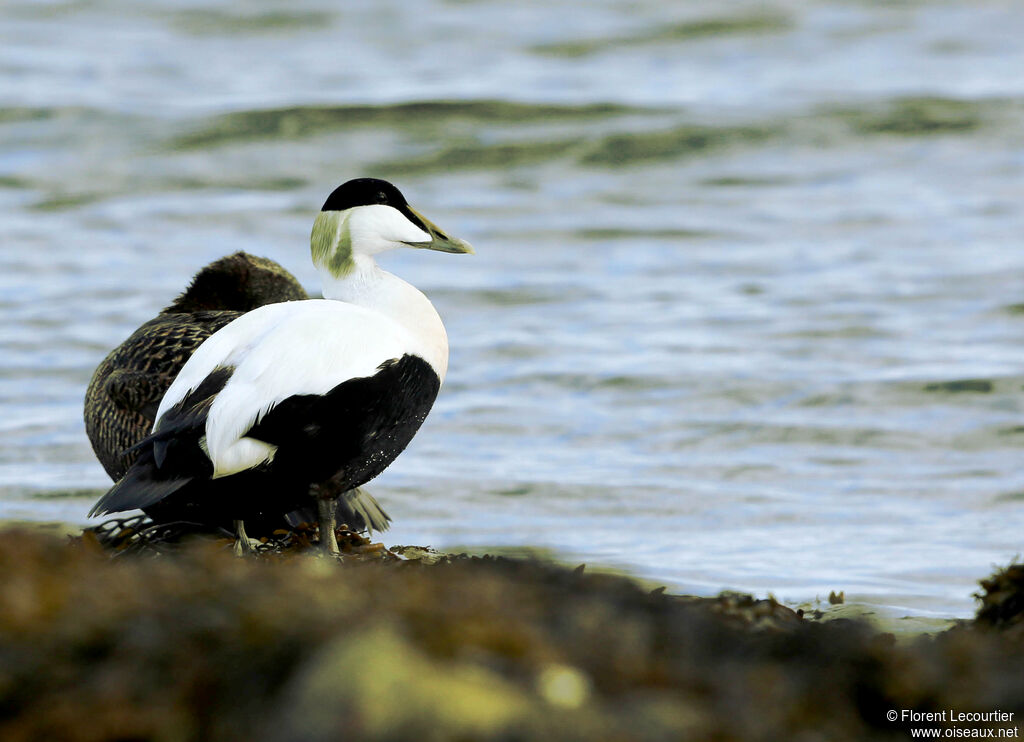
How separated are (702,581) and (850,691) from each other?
3188mm

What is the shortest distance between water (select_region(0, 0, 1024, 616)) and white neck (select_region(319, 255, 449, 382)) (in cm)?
169

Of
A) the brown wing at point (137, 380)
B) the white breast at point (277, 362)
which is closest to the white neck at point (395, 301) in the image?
the white breast at point (277, 362)

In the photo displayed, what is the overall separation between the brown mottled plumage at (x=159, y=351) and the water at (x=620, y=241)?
1.41 m

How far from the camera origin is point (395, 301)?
165 inches

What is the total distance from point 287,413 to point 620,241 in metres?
9.32

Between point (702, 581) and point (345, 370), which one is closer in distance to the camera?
point (345, 370)

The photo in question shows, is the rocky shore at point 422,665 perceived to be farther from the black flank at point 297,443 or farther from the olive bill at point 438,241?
the olive bill at point 438,241

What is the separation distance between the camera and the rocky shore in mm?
1728

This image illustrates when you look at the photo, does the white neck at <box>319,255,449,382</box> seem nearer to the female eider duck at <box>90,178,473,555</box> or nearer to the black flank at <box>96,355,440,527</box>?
the female eider duck at <box>90,178,473,555</box>

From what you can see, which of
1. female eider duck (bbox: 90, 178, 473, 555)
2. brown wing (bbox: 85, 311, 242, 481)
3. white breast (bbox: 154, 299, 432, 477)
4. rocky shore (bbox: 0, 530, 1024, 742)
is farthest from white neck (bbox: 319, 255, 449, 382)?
rocky shore (bbox: 0, 530, 1024, 742)

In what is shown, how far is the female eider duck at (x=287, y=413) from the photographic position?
3768 mm

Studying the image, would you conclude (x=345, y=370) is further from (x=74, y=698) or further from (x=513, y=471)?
(x=513, y=471)

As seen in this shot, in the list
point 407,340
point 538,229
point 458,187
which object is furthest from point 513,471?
point 458,187

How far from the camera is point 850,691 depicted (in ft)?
7.21
